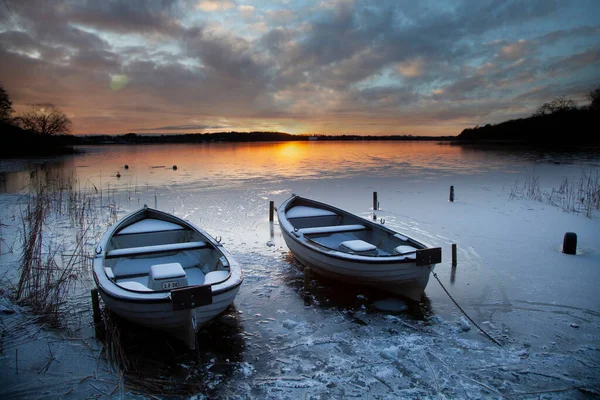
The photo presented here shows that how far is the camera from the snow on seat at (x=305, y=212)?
9.88 meters

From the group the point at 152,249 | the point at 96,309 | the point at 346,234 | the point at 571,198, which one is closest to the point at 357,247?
the point at 346,234

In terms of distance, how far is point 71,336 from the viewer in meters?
5.45

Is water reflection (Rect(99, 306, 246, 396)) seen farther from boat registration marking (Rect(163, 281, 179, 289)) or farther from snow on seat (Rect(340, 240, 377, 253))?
snow on seat (Rect(340, 240, 377, 253))

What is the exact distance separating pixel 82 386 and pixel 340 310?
3.81 meters

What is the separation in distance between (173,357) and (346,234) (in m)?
5.09

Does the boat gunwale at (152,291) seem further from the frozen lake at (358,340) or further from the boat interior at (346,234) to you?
the boat interior at (346,234)

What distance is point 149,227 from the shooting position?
8766 mm

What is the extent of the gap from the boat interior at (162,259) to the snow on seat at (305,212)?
9.06ft

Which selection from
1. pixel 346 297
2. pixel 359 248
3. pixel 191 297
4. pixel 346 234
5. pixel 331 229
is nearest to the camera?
pixel 191 297

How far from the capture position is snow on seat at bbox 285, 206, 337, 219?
988cm

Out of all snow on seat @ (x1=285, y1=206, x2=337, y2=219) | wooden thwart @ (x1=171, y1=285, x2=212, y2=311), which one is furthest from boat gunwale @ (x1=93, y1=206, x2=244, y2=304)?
snow on seat @ (x1=285, y1=206, x2=337, y2=219)

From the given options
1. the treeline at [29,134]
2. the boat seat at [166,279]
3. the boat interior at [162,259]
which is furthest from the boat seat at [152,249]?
the treeline at [29,134]

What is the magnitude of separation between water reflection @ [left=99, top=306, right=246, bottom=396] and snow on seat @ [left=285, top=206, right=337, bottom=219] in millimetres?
4304

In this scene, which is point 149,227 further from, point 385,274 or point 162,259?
point 385,274
